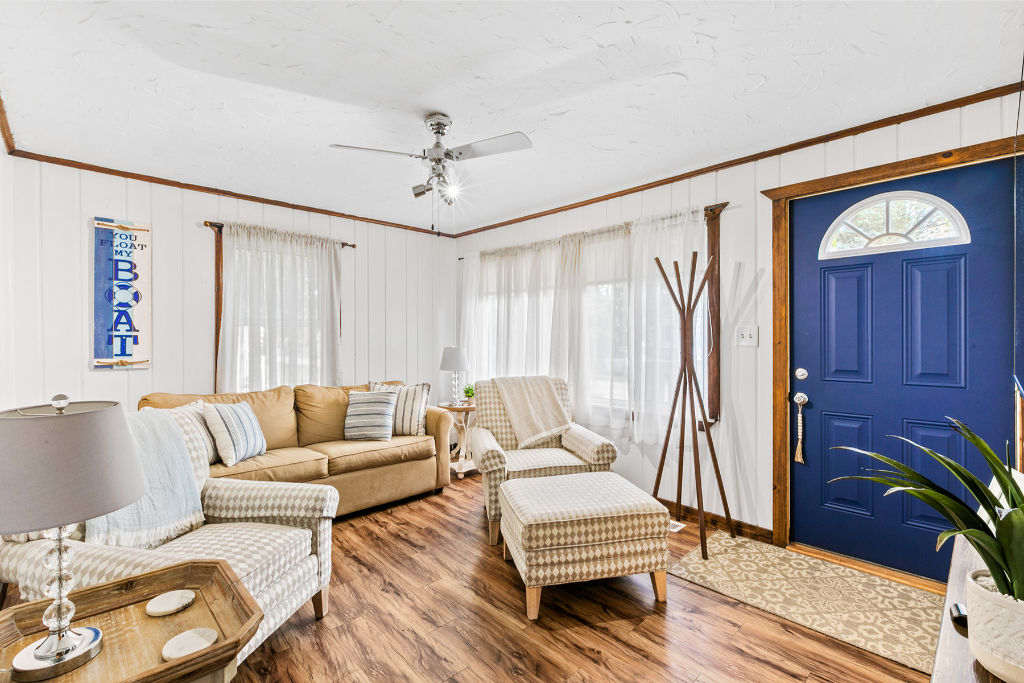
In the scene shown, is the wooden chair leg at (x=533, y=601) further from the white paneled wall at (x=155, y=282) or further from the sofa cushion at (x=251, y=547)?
the white paneled wall at (x=155, y=282)

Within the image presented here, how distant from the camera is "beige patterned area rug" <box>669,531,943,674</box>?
1949mm

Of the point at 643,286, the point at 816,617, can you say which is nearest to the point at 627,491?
the point at 816,617

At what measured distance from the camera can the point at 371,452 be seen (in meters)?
3.45

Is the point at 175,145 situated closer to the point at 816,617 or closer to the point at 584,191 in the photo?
the point at 584,191

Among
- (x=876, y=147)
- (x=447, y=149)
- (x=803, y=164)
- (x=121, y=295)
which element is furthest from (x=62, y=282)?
(x=876, y=147)

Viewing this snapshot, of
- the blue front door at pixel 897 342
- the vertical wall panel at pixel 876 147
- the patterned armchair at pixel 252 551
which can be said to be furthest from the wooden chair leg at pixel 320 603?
the vertical wall panel at pixel 876 147

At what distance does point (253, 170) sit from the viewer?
3.24 meters

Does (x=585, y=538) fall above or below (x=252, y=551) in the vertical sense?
below

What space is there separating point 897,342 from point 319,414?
3.86 metres

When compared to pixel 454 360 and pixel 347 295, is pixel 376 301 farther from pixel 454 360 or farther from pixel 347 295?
pixel 454 360

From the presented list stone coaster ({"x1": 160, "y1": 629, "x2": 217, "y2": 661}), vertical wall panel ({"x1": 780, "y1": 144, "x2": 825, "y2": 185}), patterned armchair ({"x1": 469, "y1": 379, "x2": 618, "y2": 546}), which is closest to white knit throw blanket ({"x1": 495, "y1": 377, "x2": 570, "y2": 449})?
patterned armchair ({"x1": 469, "y1": 379, "x2": 618, "y2": 546})

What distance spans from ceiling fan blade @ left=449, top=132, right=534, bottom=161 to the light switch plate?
6.00ft

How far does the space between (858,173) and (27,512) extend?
11.8 feet

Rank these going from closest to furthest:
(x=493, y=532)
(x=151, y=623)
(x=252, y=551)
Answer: (x=151, y=623)
(x=252, y=551)
(x=493, y=532)
